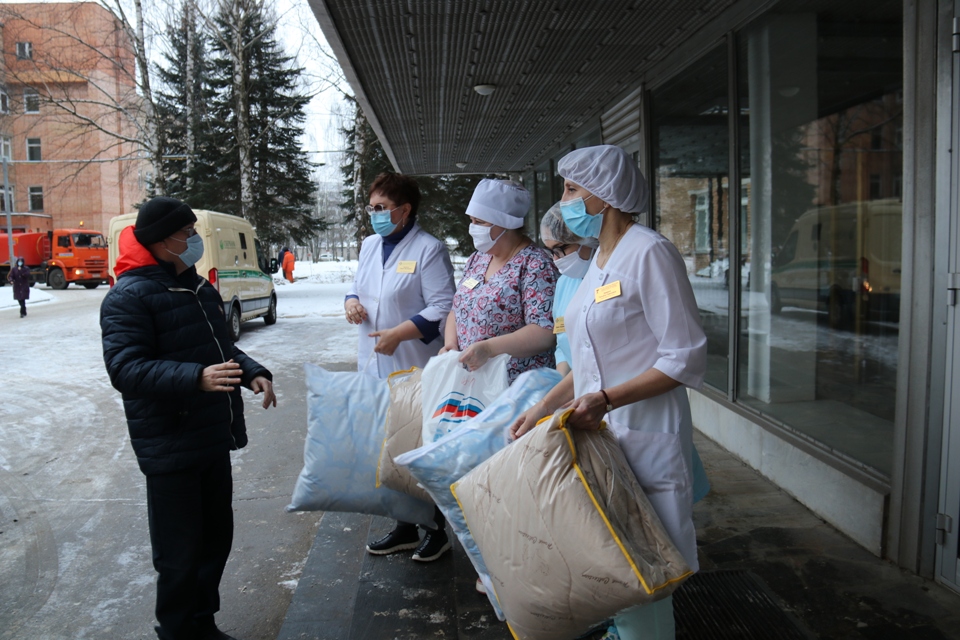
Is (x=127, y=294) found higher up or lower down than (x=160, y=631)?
higher up

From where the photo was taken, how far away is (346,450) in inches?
122

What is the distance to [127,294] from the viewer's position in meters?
2.54

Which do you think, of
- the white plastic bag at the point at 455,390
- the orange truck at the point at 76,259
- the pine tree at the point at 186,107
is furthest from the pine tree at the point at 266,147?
the white plastic bag at the point at 455,390

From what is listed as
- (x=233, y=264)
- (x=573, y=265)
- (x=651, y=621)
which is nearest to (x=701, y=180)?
(x=573, y=265)

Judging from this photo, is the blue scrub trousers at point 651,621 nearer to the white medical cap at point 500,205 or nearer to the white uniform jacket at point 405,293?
the white medical cap at point 500,205

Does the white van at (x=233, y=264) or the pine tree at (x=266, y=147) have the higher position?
the pine tree at (x=266, y=147)

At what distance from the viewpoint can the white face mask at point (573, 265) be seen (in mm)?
3137

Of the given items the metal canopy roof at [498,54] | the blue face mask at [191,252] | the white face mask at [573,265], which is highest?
the metal canopy roof at [498,54]

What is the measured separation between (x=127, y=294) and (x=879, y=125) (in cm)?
469

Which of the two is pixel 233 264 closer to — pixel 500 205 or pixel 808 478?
pixel 500 205

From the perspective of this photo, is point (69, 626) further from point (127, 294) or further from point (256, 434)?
point (256, 434)

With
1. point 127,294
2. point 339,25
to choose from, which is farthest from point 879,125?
point 127,294

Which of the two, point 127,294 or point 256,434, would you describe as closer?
point 127,294

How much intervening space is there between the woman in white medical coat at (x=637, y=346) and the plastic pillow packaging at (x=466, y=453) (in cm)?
13
